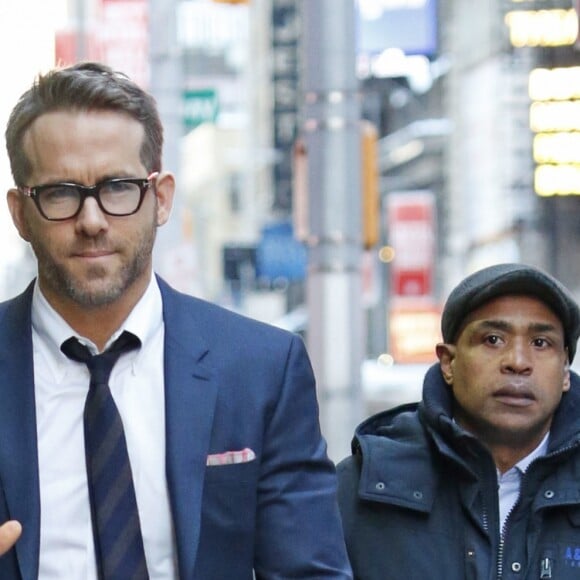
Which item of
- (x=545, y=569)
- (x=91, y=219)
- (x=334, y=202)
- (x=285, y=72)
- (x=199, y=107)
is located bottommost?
(x=545, y=569)

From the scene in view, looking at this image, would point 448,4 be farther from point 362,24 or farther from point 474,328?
point 474,328

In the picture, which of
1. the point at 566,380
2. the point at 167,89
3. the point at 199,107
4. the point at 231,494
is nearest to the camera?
the point at 231,494

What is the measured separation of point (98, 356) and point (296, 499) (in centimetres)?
50

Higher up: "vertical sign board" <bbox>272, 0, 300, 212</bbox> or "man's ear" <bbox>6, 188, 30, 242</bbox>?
"vertical sign board" <bbox>272, 0, 300, 212</bbox>

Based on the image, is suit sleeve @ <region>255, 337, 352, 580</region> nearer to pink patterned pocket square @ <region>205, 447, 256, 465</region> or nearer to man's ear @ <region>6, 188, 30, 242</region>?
pink patterned pocket square @ <region>205, 447, 256, 465</region>

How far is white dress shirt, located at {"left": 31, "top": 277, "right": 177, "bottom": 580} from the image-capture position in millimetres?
3061

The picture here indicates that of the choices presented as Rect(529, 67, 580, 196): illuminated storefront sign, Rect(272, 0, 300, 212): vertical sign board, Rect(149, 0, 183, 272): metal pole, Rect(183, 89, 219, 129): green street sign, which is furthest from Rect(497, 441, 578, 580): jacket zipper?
Answer: Rect(272, 0, 300, 212): vertical sign board

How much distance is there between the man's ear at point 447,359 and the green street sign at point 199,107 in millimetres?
12278

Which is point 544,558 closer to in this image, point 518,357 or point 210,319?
point 518,357

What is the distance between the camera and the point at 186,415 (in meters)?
3.18

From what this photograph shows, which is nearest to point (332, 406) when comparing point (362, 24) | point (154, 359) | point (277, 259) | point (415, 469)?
point (415, 469)

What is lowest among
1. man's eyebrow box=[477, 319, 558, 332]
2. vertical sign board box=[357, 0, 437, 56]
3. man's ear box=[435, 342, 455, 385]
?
man's ear box=[435, 342, 455, 385]

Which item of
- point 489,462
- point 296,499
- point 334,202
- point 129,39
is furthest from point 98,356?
point 129,39

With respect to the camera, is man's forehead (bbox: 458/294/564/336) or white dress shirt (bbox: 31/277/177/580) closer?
white dress shirt (bbox: 31/277/177/580)
